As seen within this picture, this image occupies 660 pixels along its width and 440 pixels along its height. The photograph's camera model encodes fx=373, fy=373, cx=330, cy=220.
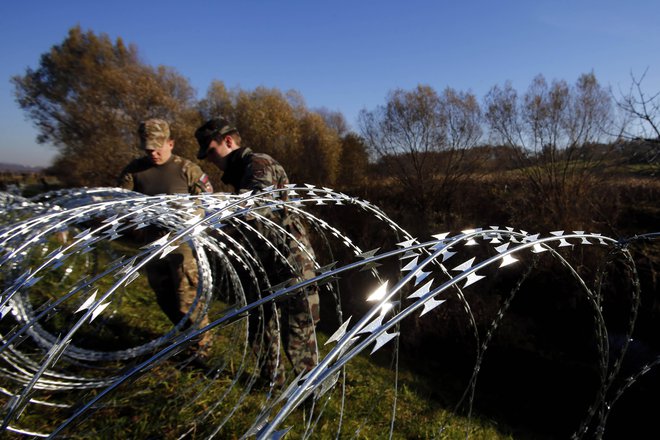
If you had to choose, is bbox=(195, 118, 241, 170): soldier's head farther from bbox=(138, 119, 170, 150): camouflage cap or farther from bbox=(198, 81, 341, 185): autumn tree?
bbox=(198, 81, 341, 185): autumn tree

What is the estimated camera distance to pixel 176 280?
362 centimetres

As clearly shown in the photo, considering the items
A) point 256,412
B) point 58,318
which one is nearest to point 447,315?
point 256,412

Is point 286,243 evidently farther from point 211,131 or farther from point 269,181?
point 211,131

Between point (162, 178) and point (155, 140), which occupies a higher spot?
point (155, 140)

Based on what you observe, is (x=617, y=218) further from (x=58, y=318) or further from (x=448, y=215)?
(x=58, y=318)

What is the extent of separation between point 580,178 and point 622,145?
1.35 metres

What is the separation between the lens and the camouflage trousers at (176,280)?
362 cm

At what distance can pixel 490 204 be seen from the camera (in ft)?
43.1

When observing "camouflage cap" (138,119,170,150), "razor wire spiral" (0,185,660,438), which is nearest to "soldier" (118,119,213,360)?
"camouflage cap" (138,119,170,150)

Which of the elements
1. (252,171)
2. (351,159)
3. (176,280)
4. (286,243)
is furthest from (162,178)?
(351,159)

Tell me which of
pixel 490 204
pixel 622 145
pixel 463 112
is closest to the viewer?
pixel 622 145

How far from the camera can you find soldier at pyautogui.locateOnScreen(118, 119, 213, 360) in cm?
362

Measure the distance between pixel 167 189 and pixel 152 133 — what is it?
546 millimetres

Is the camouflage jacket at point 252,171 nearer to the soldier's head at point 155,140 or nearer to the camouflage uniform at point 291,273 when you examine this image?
the camouflage uniform at point 291,273
